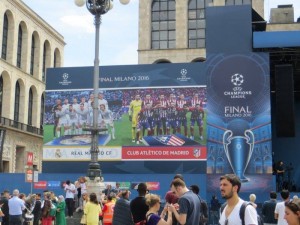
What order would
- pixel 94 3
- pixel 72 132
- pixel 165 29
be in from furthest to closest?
pixel 165 29, pixel 72 132, pixel 94 3

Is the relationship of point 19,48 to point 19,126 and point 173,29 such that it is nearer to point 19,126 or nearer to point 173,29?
point 19,126

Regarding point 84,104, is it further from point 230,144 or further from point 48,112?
point 230,144

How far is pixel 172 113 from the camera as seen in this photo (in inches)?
1003

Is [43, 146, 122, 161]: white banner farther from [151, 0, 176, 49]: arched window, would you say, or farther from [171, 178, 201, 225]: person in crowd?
[151, 0, 176, 49]: arched window

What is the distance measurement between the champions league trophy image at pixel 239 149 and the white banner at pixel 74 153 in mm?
6205

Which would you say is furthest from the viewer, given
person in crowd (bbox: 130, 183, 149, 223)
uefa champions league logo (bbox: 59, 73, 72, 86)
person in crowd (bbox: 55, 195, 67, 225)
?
uefa champions league logo (bbox: 59, 73, 72, 86)

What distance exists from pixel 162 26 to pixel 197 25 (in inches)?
131

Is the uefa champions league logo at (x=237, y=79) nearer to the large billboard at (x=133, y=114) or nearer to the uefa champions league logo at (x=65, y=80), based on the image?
the large billboard at (x=133, y=114)

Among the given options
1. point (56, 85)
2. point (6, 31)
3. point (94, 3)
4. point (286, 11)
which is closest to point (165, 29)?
point (286, 11)

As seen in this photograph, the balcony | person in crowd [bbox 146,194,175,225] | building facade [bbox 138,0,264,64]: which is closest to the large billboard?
the balcony

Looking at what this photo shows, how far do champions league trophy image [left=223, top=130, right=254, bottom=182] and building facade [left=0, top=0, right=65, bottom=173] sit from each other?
20339mm

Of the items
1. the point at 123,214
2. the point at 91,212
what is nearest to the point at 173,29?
the point at 91,212

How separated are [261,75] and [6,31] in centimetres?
2756

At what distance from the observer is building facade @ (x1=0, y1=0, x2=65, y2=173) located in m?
41.1
